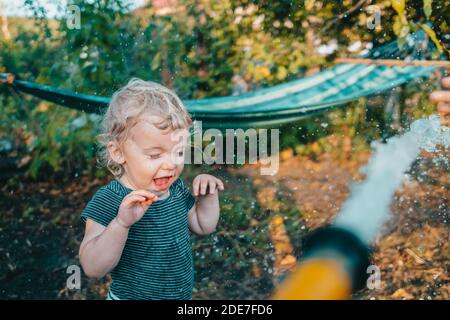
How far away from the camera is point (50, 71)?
3.30 metres

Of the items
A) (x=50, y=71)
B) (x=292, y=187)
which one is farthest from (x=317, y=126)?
(x=50, y=71)

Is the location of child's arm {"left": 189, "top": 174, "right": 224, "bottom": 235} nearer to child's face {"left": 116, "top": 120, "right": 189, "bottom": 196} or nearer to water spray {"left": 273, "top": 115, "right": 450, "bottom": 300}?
child's face {"left": 116, "top": 120, "right": 189, "bottom": 196}

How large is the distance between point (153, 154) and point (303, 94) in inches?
68.0

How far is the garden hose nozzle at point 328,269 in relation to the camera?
236 centimetres

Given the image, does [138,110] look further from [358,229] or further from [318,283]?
[358,229]

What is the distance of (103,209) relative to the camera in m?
1.35

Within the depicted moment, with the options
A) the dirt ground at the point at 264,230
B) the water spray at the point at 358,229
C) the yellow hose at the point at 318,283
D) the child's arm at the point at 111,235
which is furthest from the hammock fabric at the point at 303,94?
the child's arm at the point at 111,235

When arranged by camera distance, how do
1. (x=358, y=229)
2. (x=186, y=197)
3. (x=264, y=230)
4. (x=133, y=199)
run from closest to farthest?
(x=133, y=199), (x=186, y=197), (x=358, y=229), (x=264, y=230)

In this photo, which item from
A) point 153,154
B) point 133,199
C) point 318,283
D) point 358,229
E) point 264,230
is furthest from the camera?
point 264,230

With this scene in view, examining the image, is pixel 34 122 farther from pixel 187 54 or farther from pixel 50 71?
pixel 187 54

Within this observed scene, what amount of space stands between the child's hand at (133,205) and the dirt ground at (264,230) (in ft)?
4.16

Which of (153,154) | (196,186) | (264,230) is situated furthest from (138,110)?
(264,230)

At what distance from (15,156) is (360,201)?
8.02 feet

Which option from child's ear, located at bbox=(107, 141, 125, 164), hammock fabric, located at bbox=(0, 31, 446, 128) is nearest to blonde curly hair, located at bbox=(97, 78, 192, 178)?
child's ear, located at bbox=(107, 141, 125, 164)
